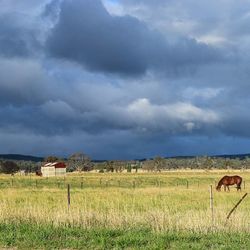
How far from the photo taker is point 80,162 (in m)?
197

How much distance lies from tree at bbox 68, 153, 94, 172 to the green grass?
176960mm

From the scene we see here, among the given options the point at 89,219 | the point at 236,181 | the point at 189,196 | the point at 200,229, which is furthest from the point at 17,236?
the point at 236,181

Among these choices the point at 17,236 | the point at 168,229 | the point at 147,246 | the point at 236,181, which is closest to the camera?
the point at 147,246

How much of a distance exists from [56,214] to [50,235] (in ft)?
12.2

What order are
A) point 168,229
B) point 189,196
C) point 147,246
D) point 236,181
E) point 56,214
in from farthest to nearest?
point 236,181
point 189,196
point 56,214
point 168,229
point 147,246

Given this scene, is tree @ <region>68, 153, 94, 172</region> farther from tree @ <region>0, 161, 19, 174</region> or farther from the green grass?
the green grass

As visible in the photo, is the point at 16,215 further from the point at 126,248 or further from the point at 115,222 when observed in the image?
the point at 126,248

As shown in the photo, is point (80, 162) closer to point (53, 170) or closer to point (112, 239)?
point (53, 170)

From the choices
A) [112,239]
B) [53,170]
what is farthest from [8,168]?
[112,239]

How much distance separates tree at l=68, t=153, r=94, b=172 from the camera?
192525mm

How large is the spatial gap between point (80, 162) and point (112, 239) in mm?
183552

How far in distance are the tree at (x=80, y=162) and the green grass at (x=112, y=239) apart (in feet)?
581

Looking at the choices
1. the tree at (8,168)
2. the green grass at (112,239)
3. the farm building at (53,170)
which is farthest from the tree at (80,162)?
the green grass at (112,239)

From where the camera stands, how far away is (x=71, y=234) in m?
15.2
